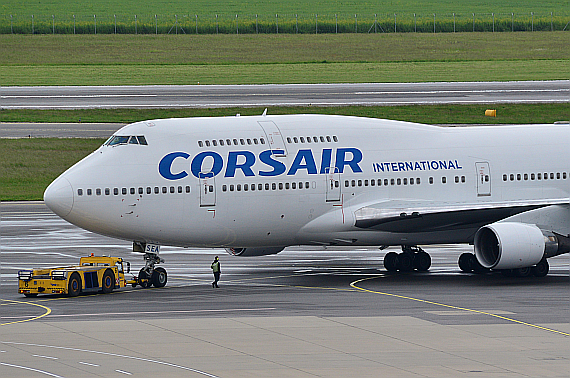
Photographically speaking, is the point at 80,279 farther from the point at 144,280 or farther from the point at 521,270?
the point at 521,270

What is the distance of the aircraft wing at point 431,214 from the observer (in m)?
40.3

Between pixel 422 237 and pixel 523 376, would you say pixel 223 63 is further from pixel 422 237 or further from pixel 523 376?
pixel 523 376

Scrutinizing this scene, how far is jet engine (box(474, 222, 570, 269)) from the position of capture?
3919 centimetres

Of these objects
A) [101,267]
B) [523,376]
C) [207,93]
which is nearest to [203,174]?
[101,267]

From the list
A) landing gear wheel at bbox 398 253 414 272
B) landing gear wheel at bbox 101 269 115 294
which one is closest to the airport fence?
landing gear wheel at bbox 398 253 414 272

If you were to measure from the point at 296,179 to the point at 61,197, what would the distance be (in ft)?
28.1

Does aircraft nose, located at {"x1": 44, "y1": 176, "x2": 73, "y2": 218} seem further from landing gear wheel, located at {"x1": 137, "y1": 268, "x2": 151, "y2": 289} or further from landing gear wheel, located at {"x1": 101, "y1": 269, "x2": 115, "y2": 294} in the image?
landing gear wheel, located at {"x1": 137, "y1": 268, "x2": 151, "y2": 289}

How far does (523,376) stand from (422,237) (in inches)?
697

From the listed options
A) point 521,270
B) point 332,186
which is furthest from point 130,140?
point 521,270

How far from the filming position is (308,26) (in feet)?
466

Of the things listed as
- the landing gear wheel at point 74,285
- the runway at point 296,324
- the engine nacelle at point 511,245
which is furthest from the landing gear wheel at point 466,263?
the landing gear wheel at point 74,285

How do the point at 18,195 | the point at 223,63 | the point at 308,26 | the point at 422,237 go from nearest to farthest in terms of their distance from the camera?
the point at 422,237 < the point at 18,195 < the point at 223,63 < the point at 308,26

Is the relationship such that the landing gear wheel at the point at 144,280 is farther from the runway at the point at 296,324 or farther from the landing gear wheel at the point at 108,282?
the landing gear wheel at the point at 108,282

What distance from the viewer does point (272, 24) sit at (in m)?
144
